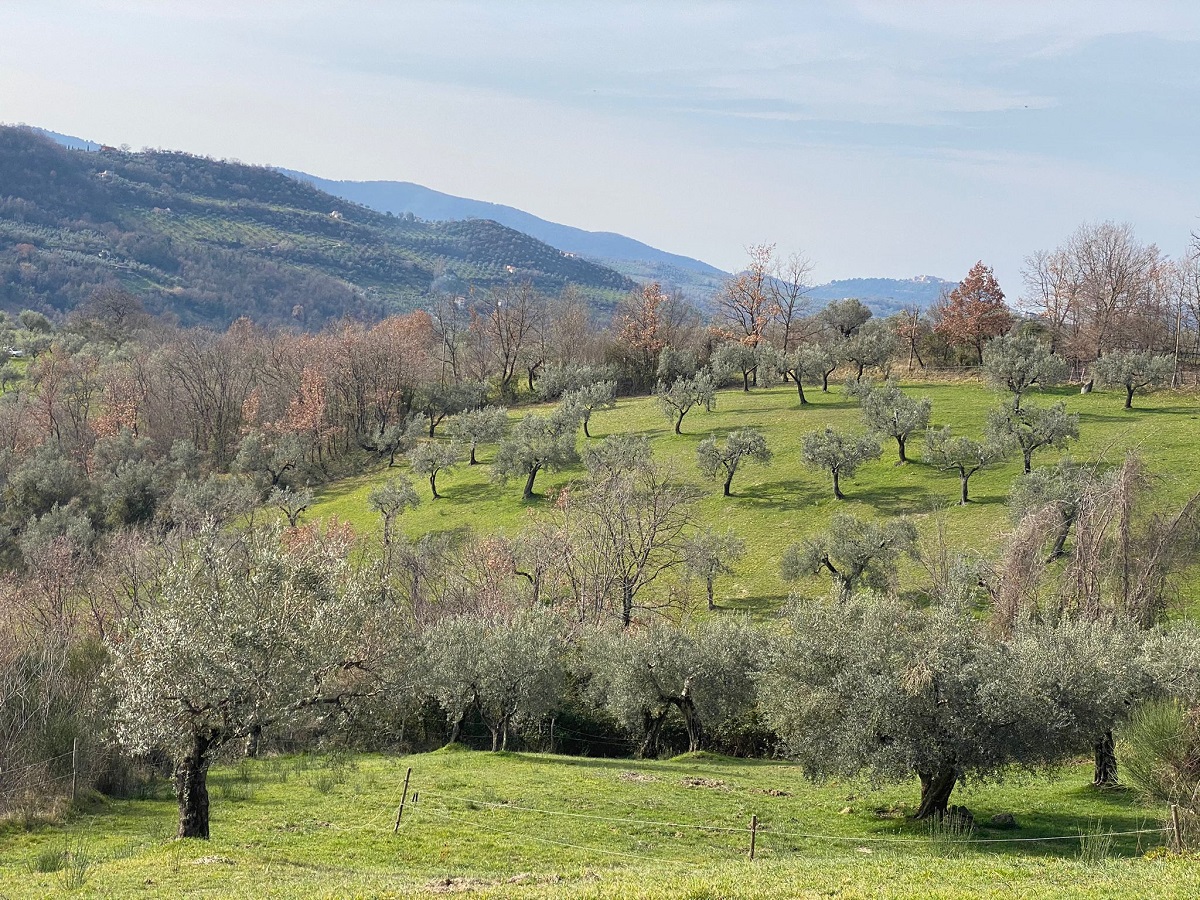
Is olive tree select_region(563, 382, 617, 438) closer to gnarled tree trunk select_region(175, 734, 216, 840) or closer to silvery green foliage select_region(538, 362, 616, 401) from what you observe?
silvery green foliage select_region(538, 362, 616, 401)

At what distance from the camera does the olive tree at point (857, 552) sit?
50.1 m

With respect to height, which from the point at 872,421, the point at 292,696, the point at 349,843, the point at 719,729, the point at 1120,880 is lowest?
the point at 719,729

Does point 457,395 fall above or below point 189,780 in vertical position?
above

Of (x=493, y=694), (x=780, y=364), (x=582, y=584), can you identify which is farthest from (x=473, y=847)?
(x=780, y=364)

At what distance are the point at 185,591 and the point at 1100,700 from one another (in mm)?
26585

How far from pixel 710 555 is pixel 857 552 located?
8683 millimetres

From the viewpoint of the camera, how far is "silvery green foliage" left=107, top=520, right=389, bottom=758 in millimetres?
21641

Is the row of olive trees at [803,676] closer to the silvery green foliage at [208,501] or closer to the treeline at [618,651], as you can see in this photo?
the treeline at [618,651]

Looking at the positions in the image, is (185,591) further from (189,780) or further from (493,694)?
(493,694)

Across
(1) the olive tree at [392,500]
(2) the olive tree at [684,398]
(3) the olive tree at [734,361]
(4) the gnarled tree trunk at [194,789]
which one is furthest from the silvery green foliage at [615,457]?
(4) the gnarled tree trunk at [194,789]

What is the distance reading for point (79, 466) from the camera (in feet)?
297

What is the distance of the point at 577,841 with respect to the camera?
2266 cm

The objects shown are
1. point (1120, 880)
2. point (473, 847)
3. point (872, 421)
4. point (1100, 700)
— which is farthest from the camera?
point (872, 421)

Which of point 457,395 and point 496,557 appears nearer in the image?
point 496,557
